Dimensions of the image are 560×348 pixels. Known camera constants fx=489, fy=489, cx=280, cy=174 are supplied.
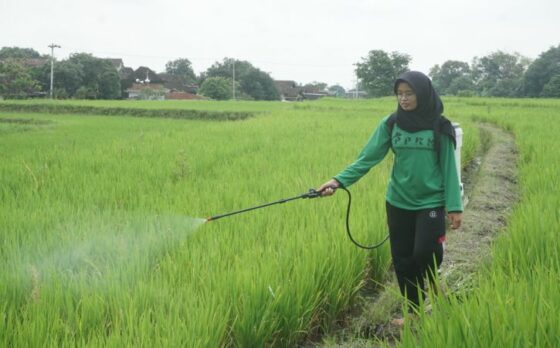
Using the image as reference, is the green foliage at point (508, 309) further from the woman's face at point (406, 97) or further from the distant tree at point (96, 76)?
the distant tree at point (96, 76)

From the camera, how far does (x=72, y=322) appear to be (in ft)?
5.74

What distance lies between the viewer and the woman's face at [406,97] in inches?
86.6

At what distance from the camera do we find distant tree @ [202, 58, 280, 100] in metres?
53.5

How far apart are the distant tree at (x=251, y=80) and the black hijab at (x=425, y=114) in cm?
5112

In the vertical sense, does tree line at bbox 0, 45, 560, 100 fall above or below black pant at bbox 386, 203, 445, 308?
above

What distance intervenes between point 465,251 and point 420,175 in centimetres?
128

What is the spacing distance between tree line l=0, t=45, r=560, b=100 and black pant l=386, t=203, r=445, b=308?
33.7 metres

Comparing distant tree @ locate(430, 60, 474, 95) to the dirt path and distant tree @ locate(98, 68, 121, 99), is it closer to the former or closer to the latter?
distant tree @ locate(98, 68, 121, 99)

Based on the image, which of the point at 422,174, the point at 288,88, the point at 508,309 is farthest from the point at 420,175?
the point at 288,88

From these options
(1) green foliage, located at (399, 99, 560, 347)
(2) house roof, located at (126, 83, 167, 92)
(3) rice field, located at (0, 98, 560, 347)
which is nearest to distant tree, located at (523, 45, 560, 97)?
(2) house roof, located at (126, 83, 167, 92)

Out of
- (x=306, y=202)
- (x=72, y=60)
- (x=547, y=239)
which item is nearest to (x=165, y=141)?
(x=306, y=202)

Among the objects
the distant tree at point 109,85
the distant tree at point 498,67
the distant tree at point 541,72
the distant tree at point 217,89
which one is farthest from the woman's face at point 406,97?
the distant tree at point 498,67

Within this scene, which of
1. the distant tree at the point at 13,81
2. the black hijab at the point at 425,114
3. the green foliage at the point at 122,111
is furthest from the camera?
the distant tree at the point at 13,81

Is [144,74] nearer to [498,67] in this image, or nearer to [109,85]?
[109,85]
